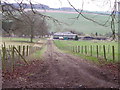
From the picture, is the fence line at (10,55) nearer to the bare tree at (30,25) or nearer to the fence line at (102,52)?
the bare tree at (30,25)

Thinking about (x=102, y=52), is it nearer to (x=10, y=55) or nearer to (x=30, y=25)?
(x=10, y=55)

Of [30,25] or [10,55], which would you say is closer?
[30,25]

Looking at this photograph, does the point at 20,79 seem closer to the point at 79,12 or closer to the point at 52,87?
the point at 52,87

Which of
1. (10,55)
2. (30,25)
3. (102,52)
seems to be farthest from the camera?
(102,52)

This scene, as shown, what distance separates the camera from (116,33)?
1195cm

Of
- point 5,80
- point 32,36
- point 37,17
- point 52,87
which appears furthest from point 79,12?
point 32,36

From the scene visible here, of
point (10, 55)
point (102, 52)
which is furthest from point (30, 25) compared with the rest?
point (102, 52)

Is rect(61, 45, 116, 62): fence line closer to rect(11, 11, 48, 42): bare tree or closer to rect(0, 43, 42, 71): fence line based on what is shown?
rect(11, 11, 48, 42): bare tree

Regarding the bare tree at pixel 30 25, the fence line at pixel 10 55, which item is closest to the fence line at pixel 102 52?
the bare tree at pixel 30 25

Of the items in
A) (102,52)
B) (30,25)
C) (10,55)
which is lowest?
(102,52)

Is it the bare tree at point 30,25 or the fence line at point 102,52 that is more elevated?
the bare tree at point 30,25

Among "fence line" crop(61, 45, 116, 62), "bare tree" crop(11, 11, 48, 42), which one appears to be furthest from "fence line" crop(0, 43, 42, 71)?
"fence line" crop(61, 45, 116, 62)

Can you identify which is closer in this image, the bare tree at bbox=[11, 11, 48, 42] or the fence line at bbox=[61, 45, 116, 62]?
the bare tree at bbox=[11, 11, 48, 42]

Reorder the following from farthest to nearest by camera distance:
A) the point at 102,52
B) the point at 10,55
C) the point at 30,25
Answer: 1. the point at 102,52
2. the point at 10,55
3. the point at 30,25
